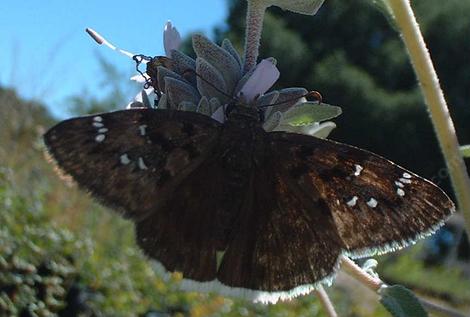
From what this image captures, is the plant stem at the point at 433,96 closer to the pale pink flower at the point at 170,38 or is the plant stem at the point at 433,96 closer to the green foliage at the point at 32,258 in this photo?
the pale pink flower at the point at 170,38

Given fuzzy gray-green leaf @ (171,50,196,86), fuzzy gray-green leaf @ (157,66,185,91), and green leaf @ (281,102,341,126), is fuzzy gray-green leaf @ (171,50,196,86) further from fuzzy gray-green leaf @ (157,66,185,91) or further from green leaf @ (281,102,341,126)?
green leaf @ (281,102,341,126)

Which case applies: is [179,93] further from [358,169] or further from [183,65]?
[358,169]

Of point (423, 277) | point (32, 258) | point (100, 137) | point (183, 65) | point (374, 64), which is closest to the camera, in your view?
point (100, 137)

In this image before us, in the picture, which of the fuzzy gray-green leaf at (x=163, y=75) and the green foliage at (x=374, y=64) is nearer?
the fuzzy gray-green leaf at (x=163, y=75)

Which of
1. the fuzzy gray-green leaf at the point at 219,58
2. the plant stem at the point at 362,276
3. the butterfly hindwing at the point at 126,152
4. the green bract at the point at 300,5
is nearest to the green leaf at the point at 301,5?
the green bract at the point at 300,5

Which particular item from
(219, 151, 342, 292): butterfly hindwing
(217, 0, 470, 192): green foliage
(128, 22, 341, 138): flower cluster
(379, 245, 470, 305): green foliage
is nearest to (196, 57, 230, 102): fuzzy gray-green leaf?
(128, 22, 341, 138): flower cluster

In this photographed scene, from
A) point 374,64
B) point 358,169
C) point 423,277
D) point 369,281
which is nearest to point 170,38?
point 358,169

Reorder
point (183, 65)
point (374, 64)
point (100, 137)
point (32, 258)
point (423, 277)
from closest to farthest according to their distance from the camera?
point (100, 137) < point (183, 65) < point (32, 258) < point (423, 277) < point (374, 64)
